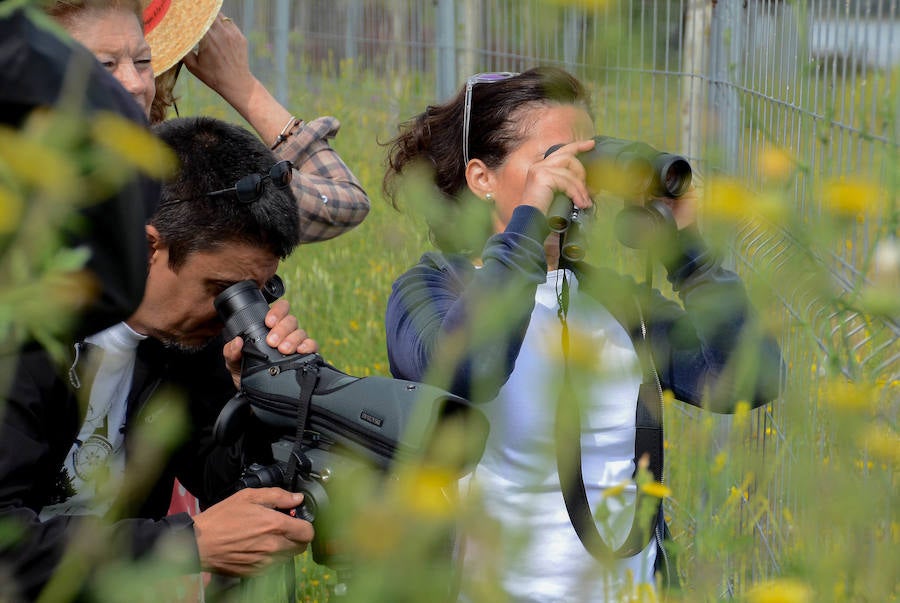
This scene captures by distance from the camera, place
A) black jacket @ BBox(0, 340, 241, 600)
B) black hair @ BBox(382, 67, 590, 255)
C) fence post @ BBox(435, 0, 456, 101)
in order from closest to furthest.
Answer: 1. black jacket @ BBox(0, 340, 241, 600)
2. black hair @ BBox(382, 67, 590, 255)
3. fence post @ BBox(435, 0, 456, 101)

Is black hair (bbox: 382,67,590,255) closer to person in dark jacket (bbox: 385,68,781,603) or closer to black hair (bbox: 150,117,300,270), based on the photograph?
person in dark jacket (bbox: 385,68,781,603)

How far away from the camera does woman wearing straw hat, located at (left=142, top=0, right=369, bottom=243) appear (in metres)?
2.60

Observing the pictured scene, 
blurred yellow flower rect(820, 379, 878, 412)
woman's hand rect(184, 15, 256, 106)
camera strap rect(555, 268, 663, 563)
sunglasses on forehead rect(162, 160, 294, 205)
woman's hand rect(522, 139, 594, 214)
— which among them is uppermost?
woman's hand rect(184, 15, 256, 106)

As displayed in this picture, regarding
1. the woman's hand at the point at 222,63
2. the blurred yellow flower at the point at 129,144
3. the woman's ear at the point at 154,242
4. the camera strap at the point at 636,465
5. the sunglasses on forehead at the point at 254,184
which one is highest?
the blurred yellow flower at the point at 129,144

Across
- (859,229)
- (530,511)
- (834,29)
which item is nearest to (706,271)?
(859,229)

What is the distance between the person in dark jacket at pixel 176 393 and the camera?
1659mm

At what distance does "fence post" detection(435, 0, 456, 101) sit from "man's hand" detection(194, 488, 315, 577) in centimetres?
360

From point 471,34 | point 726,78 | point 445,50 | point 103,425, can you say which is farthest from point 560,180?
point 445,50

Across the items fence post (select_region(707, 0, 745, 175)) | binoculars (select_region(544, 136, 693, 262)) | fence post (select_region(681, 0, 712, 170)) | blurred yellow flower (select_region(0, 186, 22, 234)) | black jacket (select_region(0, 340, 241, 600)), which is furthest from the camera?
fence post (select_region(681, 0, 712, 170))

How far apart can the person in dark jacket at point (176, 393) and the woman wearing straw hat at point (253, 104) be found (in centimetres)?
40

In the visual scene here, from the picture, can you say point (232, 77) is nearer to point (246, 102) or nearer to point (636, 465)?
point (246, 102)

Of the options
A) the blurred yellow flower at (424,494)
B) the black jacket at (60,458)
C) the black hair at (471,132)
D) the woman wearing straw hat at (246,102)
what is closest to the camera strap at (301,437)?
the black jacket at (60,458)

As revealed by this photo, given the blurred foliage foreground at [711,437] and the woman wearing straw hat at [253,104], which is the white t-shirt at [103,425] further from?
the woman wearing straw hat at [253,104]

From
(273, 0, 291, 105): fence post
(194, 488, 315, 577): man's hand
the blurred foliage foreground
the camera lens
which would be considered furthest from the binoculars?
(273, 0, 291, 105): fence post
